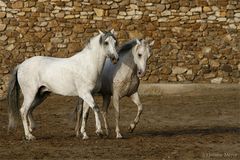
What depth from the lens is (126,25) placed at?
20.9m

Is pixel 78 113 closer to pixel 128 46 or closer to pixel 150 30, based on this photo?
pixel 128 46

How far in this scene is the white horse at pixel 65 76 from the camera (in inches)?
480

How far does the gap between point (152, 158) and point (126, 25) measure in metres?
11.2

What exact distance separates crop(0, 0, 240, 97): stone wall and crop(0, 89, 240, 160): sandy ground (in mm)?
1131

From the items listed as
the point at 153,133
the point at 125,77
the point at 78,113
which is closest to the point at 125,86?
the point at 125,77

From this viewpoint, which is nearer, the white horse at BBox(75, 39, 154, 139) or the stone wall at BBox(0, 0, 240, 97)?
the white horse at BBox(75, 39, 154, 139)

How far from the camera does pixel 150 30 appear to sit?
68.7 ft

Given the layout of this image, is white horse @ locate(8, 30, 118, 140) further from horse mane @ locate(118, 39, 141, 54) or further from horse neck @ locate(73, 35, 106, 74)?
horse mane @ locate(118, 39, 141, 54)

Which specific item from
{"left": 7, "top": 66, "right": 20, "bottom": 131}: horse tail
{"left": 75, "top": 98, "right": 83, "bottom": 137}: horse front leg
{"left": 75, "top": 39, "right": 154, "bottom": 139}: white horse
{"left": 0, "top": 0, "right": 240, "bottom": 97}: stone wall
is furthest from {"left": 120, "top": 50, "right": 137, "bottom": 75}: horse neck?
{"left": 0, "top": 0, "right": 240, "bottom": 97}: stone wall

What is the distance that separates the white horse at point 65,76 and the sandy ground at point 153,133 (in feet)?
2.02

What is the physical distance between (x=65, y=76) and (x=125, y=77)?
3.61ft

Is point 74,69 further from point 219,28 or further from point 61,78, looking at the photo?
point 219,28

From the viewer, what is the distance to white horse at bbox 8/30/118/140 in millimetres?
12188

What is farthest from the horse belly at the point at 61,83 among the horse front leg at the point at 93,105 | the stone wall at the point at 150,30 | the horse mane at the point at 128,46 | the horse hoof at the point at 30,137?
the stone wall at the point at 150,30
